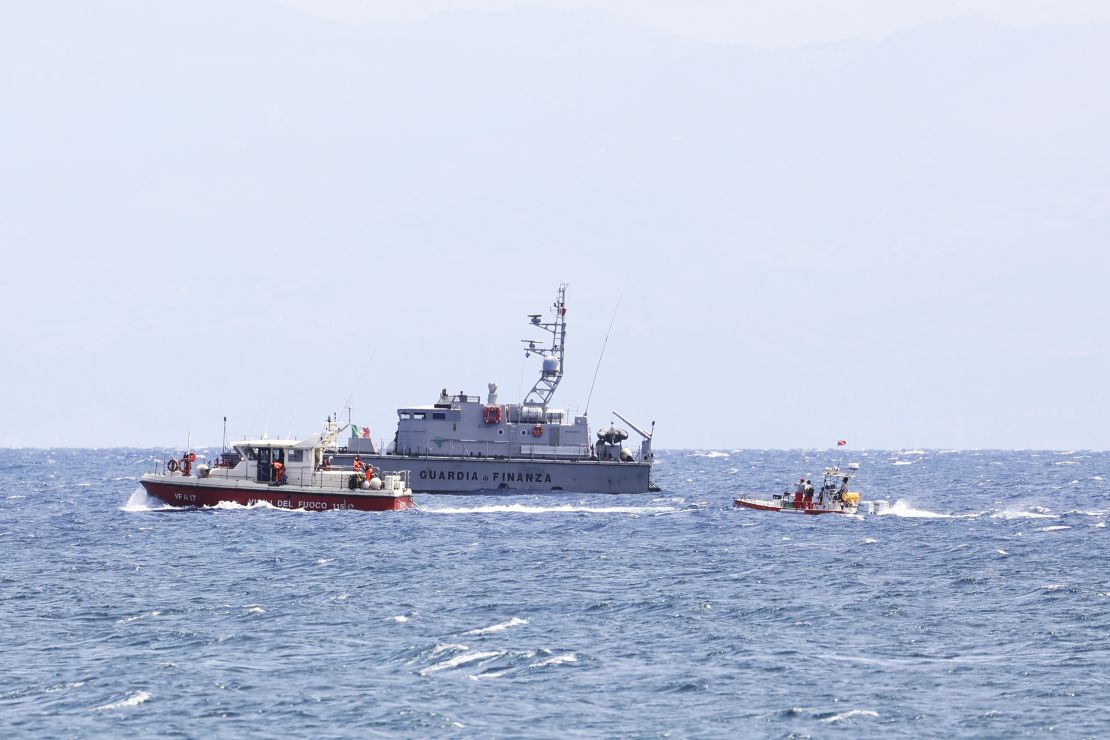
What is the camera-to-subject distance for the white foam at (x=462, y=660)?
3145 centimetres

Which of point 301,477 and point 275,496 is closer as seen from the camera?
point 275,496

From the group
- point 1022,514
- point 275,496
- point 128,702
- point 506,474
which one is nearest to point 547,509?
point 506,474

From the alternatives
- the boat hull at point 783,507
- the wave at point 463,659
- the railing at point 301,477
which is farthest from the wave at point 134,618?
the boat hull at point 783,507

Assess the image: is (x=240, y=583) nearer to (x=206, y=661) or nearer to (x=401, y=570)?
(x=401, y=570)

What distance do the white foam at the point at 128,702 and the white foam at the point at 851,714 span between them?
13.0 m

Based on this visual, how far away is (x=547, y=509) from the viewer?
73.5 meters

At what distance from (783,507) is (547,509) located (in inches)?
472

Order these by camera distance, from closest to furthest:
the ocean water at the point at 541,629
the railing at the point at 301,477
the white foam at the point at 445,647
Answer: the ocean water at the point at 541,629 < the white foam at the point at 445,647 < the railing at the point at 301,477

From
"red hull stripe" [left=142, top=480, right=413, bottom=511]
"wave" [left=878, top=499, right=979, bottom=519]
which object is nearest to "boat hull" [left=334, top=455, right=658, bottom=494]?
"red hull stripe" [left=142, top=480, right=413, bottom=511]

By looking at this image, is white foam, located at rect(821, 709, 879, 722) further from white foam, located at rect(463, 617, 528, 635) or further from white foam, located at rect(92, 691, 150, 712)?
white foam, located at rect(92, 691, 150, 712)

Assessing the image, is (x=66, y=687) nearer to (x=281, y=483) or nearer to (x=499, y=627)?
(x=499, y=627)

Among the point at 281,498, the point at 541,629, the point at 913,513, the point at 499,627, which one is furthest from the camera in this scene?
the point at 913,513

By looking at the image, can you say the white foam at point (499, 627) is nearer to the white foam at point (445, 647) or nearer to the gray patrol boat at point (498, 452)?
the white foam at point (445, 647)

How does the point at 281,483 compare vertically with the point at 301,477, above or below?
below
